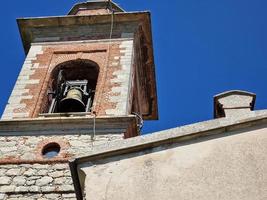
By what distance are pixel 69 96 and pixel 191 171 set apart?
19.4ft

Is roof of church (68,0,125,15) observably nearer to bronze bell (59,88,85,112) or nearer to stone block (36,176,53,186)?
bronze bell (59,88,85,112)

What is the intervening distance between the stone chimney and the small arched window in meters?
4.71

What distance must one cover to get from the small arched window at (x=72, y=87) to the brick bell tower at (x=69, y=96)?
20 millimetres

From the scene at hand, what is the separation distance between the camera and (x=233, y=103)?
18.1ft

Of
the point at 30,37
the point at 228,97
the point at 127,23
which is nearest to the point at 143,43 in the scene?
the point at 127,23

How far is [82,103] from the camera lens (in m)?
10.1

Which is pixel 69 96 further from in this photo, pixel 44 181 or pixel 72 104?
pixel 44 181

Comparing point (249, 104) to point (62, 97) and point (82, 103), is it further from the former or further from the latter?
point (62, 97)

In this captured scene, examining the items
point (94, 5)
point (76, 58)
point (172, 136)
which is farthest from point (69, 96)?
point (94, 5)

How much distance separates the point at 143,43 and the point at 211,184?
29.1 feet

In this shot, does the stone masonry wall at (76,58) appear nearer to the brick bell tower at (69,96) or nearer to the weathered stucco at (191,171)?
the brick bell tower at (69,96)

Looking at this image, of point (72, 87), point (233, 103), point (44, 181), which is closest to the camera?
point (233, 103)

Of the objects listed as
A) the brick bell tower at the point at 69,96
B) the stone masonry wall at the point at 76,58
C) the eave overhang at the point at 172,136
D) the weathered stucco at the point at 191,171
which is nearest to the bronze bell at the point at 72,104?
the brick bell tower at the point at 69,96

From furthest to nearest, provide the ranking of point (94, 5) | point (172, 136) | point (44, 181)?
point (94, 5) < point (44, 181) < point (172, 136)
